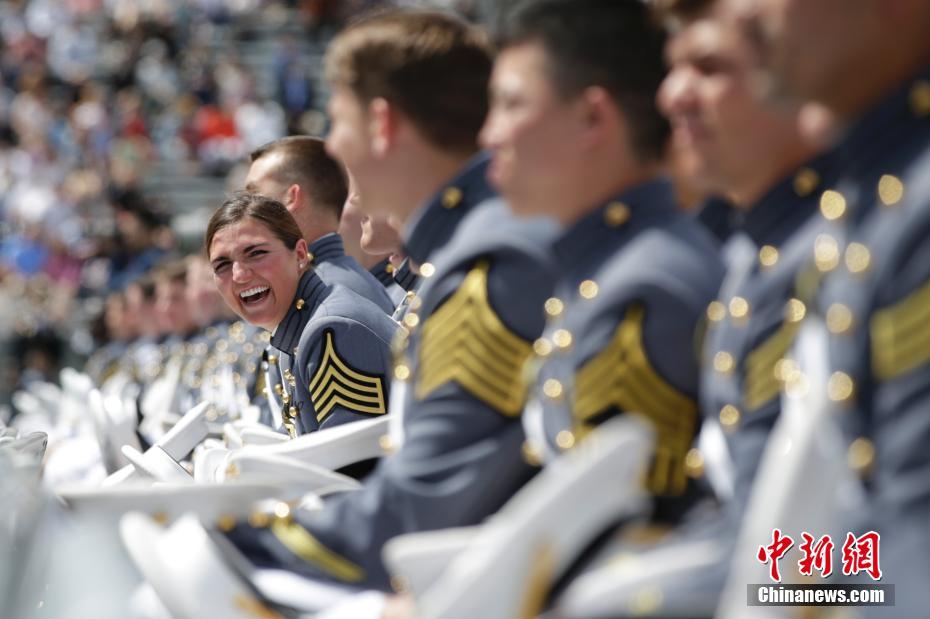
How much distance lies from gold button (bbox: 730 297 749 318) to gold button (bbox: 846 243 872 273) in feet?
1.36

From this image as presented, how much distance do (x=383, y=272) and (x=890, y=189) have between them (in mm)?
4244

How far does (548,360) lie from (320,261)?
2476mm

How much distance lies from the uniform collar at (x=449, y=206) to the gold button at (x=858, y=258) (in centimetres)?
112

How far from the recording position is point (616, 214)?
8.73 ft

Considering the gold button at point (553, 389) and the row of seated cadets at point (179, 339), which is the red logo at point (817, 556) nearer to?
the gold button at point (553, 389)

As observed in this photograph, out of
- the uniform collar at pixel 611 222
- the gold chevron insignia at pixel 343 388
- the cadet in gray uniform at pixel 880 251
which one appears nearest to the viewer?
the cadet in gray uniform at pixel 880 251

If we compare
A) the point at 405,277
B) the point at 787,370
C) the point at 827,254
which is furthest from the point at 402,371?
the point at 405,277

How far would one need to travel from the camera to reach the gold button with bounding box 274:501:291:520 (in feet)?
9.44

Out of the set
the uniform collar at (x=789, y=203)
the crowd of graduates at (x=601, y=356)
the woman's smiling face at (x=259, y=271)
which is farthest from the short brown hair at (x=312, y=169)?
the uniform collar at (x=789, y=203)

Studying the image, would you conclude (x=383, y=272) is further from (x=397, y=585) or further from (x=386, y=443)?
(x=397, y=585)

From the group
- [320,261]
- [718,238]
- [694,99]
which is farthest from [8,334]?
[694,99]

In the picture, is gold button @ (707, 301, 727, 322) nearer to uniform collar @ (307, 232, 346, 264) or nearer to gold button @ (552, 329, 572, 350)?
gold button @ (552, 329, 572, 350)

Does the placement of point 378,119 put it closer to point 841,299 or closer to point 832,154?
point 832,154

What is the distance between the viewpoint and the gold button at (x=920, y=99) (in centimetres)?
196
